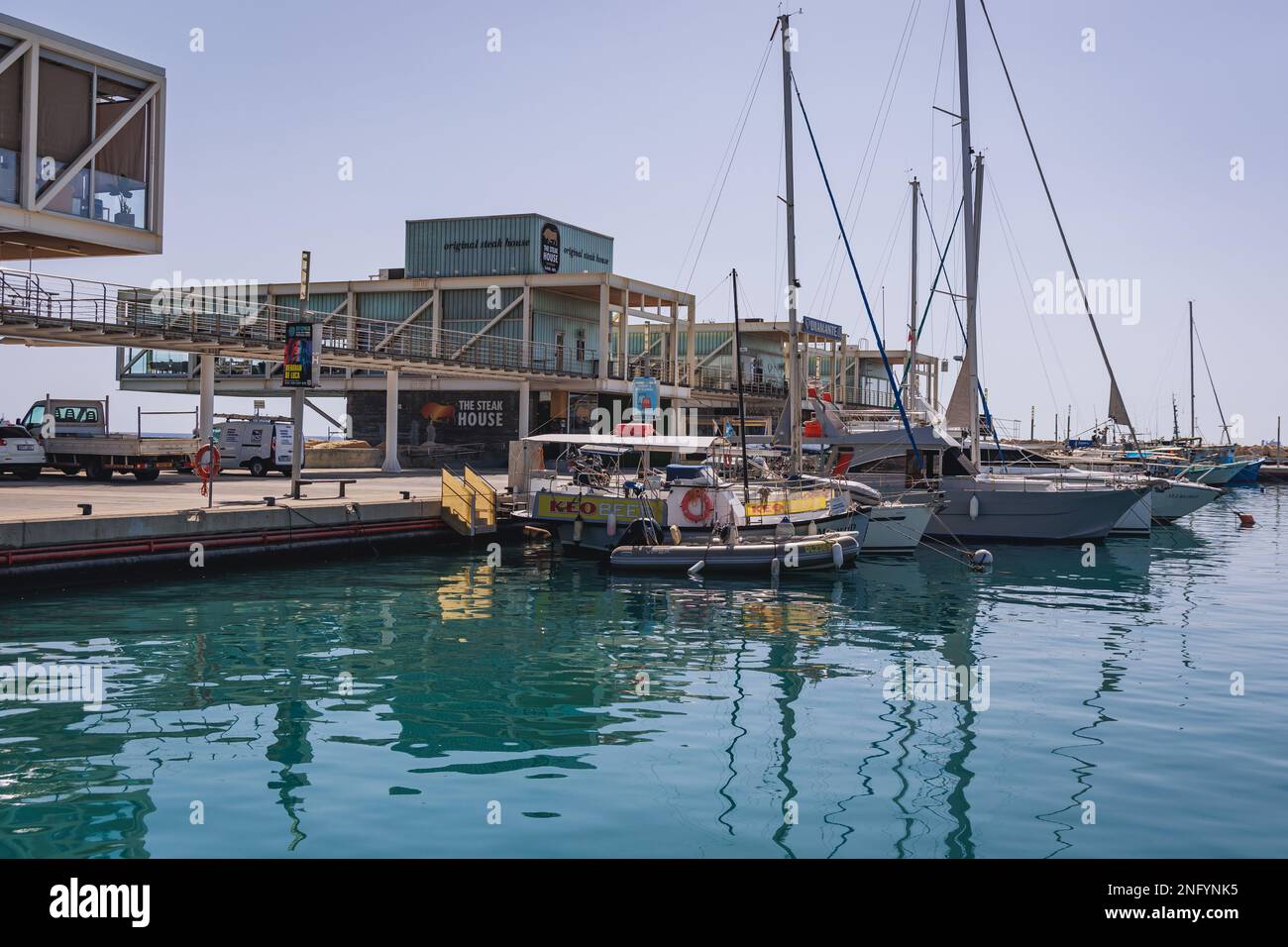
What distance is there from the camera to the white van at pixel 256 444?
147ft

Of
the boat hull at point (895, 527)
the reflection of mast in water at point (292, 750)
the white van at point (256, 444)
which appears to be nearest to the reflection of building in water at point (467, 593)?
the reflection of mast in water at point (292, 750)

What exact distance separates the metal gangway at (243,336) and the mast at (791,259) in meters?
14.3

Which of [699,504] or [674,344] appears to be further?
[674,344]

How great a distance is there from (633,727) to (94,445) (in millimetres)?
31289

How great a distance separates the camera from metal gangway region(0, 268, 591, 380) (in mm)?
35188

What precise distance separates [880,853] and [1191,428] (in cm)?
8872

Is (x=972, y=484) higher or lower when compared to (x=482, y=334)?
lower

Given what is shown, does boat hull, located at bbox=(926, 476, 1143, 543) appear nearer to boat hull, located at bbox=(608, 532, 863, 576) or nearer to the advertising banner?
boat hull, located at bbox=(608, 532, 863, 576)

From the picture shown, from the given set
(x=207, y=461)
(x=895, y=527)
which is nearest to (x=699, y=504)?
(x=895, y=527)

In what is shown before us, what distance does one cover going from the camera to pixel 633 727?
44.2 feet

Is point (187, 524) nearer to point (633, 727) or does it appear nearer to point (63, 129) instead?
point (63, 129)

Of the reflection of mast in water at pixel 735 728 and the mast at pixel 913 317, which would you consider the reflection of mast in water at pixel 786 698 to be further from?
the mast at pixel 913 317
